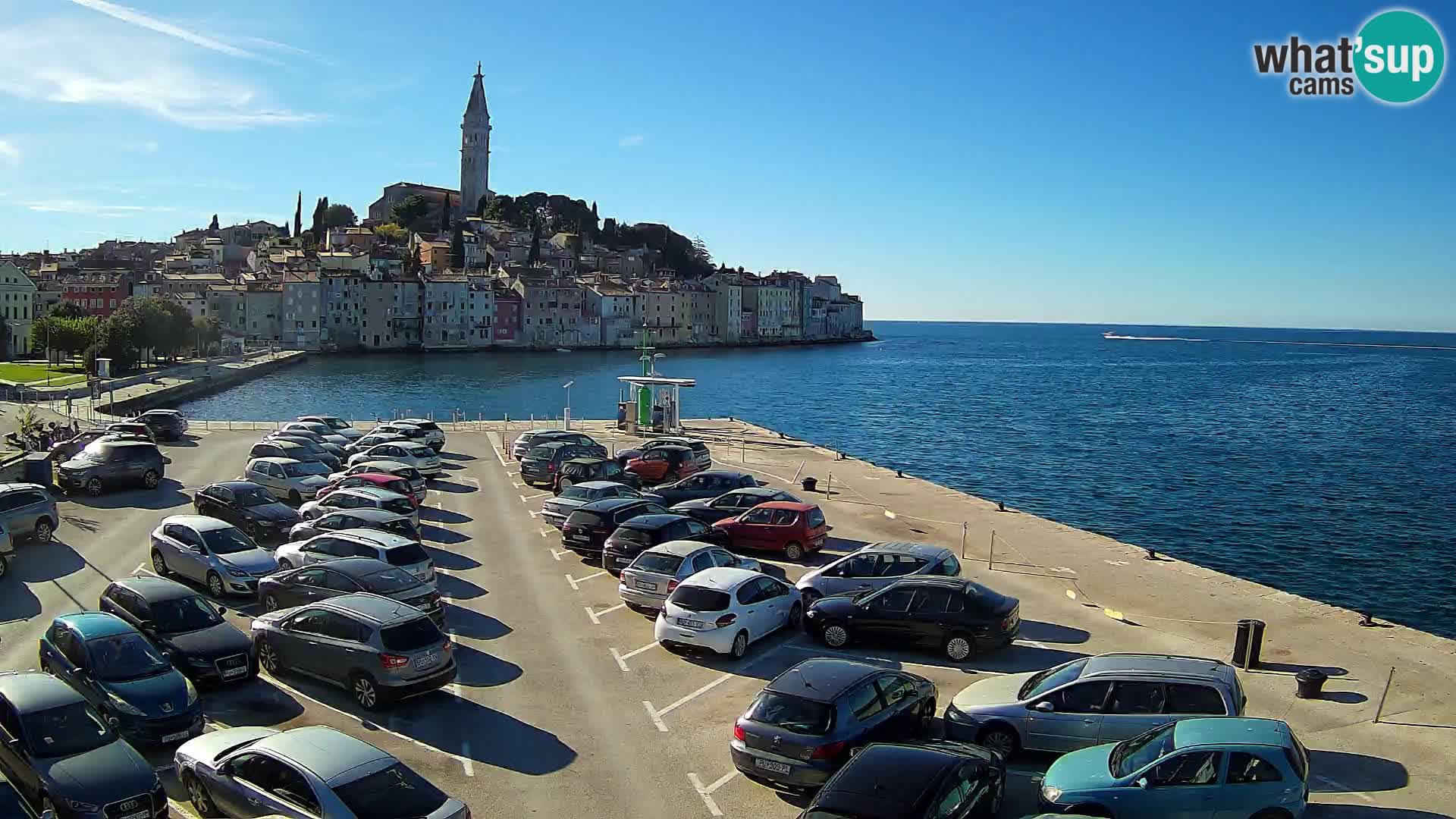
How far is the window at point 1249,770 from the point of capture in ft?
29.7

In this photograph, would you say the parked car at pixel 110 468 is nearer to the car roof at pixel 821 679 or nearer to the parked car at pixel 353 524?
the parked car at pixel 353 524

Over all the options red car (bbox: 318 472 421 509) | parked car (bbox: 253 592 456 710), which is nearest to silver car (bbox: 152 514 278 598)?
parked car (bbox: 253 592 456 710)

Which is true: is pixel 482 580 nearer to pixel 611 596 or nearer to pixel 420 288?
pixel 611 596

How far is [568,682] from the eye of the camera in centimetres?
1399

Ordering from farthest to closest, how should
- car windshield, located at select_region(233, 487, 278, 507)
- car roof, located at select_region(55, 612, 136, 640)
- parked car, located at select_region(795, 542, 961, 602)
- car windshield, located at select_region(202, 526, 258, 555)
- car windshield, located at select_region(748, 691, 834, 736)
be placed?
car windshield, located at select_region(233, 487, 278, 507), car windshield, located at select_region(202, 526, 258, 555), parked car, located at select_region(795, 542, 961, 602), car roof, located at select_region(55, 612, 136, 640), car windshield, located at select_region(748, 691, 834, 736)

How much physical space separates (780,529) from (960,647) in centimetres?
703

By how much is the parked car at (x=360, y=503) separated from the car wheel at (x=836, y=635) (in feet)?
33.5

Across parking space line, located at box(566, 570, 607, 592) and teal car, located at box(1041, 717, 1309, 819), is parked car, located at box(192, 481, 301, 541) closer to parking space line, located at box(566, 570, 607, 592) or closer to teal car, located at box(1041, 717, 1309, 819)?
parking space line, located at box(566, 570, 607, 592)

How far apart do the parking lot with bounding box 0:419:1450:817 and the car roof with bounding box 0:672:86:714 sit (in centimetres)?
140

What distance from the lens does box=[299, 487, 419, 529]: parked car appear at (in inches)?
872

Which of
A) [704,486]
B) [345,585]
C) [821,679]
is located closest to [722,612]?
[821,679]

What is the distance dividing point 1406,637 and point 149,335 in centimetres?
8938

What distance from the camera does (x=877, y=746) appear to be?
30.5 ft

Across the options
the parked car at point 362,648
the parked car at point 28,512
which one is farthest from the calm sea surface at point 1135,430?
the parked car at point 28,512
